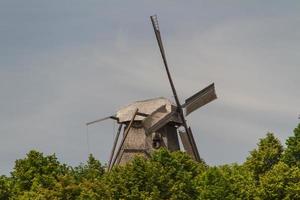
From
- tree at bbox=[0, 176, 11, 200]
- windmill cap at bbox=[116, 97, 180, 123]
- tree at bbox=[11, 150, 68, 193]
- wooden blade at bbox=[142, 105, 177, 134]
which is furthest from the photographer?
windmill cap at bbox=[116, 97, 180, 123]

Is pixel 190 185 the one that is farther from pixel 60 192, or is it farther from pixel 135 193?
pixel 60 192

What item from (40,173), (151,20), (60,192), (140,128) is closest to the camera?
(60,192)

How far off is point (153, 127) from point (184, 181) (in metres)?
20.3

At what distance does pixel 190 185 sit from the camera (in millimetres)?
63812

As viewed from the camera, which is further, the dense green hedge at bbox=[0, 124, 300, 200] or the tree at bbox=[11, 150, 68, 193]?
the tree at bbox=[11, 150, 68, 193]

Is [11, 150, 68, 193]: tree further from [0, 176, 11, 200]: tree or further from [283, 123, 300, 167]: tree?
[283, 123, 300, 167]: tree

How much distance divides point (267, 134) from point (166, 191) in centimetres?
1240

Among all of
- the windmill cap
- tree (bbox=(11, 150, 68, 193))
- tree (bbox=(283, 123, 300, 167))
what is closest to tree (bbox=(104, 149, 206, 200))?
tree (bbox=(283, 123, 300, 167))

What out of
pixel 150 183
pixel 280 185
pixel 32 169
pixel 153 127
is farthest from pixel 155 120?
pixel 280 185

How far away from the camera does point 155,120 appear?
84.0 m

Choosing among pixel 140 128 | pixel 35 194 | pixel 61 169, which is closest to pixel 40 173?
pixel 61 169

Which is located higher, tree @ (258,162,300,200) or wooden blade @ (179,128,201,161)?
wooden blade @ (179,128,201,161)

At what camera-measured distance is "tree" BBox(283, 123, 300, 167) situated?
6800 centimetres

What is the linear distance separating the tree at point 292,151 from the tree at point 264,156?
31.7 inches
